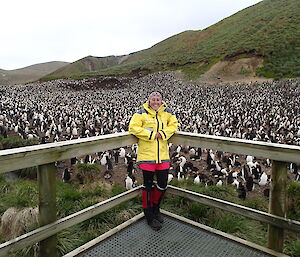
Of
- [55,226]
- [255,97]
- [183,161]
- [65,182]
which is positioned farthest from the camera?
[255,97]

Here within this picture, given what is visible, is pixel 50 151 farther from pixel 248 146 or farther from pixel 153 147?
pixel 248 146

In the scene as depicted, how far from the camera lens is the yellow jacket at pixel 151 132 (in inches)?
129

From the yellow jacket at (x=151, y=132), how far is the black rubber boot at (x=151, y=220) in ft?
2.34

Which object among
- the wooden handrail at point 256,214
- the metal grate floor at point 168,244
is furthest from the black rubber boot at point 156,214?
the wooden handrail at point 256,214

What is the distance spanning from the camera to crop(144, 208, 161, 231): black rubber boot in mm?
3412

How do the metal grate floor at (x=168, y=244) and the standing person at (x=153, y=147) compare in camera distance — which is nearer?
the metal grate floor at (x=168, y=244)

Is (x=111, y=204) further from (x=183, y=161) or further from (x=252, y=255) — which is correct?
(x=183, y=161)

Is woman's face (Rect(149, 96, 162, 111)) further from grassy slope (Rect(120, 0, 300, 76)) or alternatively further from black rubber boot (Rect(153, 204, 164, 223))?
grassy slope (Rect(120, 0, 300, 76))

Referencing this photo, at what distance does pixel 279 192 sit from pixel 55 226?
2284 mm

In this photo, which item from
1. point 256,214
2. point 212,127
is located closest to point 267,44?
point 212,127

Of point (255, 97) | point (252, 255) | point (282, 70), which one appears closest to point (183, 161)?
point (252, 255)

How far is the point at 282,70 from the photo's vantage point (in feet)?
103

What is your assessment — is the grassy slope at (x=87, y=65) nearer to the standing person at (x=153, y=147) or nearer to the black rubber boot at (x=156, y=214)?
the standing person at (x=153, y=147)

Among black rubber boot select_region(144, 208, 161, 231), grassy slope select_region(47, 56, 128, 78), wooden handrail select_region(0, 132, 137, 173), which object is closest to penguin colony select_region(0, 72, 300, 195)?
black rubber boot select_region(144, 208, 161, 231)
